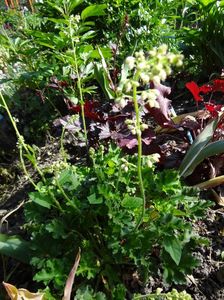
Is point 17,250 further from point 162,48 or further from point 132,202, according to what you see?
point 162,48

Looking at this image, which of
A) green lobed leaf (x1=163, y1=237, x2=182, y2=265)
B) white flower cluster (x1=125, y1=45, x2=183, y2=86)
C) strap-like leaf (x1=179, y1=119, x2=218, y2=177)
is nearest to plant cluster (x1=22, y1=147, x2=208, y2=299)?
green lobed leaf (x1=163, y1=237, x2=182, y2=265)

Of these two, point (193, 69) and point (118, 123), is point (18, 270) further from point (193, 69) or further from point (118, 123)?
point (193, 69)

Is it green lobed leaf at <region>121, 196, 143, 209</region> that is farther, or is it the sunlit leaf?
green lobed leaf at <region>121, 196, 143, 209</region>

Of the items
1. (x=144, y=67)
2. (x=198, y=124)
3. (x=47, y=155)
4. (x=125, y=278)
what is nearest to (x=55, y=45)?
(x=47, y=155)

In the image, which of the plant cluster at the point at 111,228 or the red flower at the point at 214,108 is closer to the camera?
the plant cluster at the point at 111,228

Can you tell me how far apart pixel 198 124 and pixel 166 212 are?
0.68 m

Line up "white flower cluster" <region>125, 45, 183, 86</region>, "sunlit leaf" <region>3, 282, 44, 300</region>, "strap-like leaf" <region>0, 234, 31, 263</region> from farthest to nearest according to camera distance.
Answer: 1. "strap-like leaf" <region>0, 234, 31, 263</region>
2. "sunlit leaf" <region>3, 282, 44, 300</region>
3. "white flower cluster" <region>125, 45, 183, 86</region>

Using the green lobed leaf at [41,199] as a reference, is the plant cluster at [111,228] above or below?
below

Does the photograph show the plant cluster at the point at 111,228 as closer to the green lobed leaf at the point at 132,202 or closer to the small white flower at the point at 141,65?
the green lobed leaf at the point at 132,202

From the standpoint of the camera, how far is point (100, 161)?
5.09 ft

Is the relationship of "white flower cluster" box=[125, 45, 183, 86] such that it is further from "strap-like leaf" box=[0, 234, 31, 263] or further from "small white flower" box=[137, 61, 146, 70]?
"strap-like leaf" box=[0, 234, 31, 263]

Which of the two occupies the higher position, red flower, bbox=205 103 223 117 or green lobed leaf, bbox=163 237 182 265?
red flower, bbox=205 103 223 117

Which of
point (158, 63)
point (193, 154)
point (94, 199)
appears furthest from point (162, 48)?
point (193, 154)

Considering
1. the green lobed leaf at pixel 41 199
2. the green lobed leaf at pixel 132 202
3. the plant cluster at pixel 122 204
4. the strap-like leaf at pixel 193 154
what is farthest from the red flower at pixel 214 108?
the green lobed leaf at pixel 41 199
